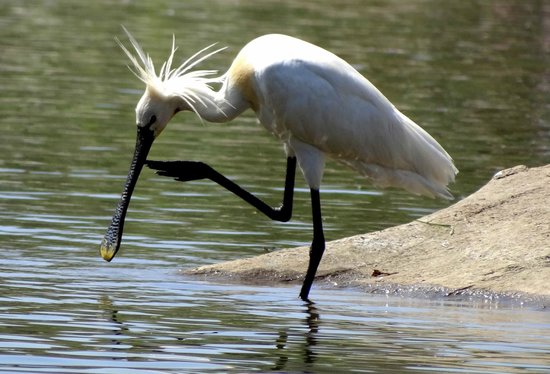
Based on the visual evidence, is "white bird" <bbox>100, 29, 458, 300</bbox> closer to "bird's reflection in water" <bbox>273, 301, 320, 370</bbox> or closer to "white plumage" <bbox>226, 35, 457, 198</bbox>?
"white plumage" <bbox>226, 35, 457, 198</bbox>

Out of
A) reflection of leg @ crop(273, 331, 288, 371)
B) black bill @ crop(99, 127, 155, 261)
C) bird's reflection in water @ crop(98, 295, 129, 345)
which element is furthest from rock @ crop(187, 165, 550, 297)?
reflection of leg @ crop(273, 331, 288, 371)

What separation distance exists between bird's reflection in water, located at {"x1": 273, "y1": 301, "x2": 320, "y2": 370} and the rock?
45.2 inches

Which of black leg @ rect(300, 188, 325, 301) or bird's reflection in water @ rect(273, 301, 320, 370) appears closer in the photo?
bird's reflection in water @ rect(273, 301, 320, 370)

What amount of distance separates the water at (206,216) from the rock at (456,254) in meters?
0.26

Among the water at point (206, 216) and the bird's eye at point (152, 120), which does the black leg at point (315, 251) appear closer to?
the water at point (206, 216)

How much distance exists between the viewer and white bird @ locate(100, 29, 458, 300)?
39.2 feet

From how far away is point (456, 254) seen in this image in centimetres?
1205

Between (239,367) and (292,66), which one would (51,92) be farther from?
(239,367)

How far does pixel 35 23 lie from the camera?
34.4 metres

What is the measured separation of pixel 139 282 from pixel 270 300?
1033mm

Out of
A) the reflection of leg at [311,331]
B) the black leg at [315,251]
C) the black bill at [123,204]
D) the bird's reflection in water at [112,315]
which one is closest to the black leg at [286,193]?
the black leg at [315,251]

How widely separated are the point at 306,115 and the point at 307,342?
2.62 meters

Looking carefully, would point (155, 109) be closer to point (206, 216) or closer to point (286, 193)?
point (286, 193)

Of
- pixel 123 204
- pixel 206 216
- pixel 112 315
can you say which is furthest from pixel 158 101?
pixel 206 216
